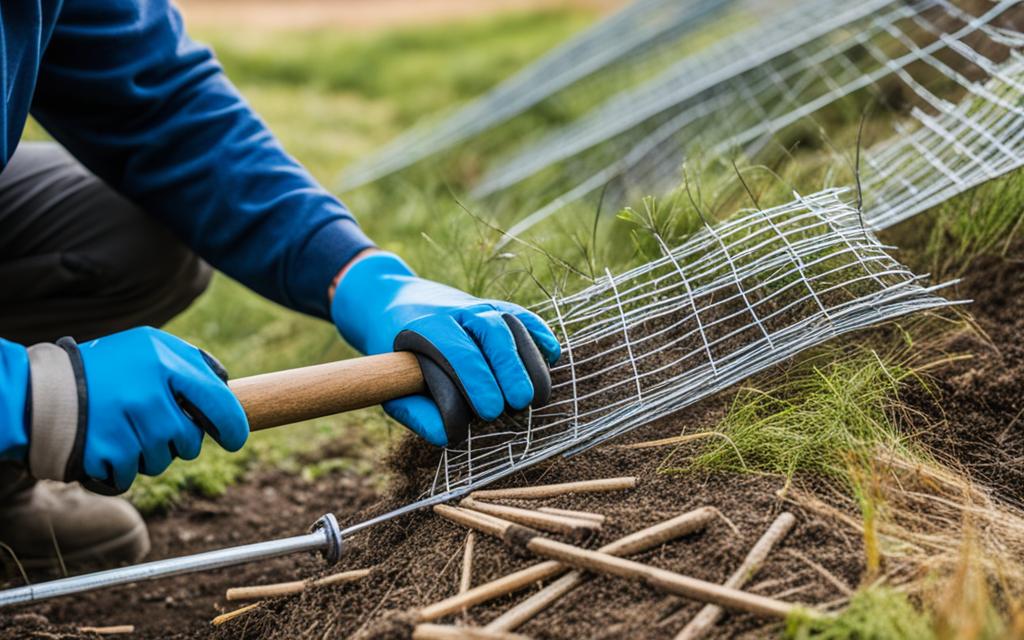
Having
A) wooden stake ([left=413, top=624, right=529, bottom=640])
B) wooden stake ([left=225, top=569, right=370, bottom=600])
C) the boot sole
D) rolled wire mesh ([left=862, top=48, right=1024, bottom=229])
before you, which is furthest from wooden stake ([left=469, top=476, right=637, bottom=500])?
the boot sole

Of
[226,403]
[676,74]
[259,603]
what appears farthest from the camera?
[676,74]

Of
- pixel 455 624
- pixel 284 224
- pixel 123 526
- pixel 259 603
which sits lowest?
pixel 123 526

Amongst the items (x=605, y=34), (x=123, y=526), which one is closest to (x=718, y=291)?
(x=123, y=526)

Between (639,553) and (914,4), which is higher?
(914,4)

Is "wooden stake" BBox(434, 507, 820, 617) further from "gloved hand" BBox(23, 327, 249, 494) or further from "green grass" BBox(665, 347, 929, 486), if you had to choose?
"gloved hand" BBox(23, 327, 249, 494)

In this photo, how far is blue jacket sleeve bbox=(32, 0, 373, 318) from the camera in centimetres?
219

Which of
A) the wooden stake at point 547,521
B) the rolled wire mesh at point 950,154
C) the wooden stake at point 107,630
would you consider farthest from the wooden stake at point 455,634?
the rolled wire mesh at point 950,154

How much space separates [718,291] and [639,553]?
741 mm

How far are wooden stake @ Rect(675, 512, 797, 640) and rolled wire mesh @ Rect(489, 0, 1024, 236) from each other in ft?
4.40

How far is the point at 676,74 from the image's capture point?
423 centimetres

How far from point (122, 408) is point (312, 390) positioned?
0.31 metres

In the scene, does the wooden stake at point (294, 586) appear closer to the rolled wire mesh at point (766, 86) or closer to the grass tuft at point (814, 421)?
the grass tuft at point (814, 421)

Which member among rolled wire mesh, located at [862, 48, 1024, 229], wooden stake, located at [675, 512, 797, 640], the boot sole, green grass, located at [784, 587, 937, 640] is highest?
rolled wire mesh, located at [862, 48, 1024, 229]

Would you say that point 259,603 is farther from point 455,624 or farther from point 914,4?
point 914,4
